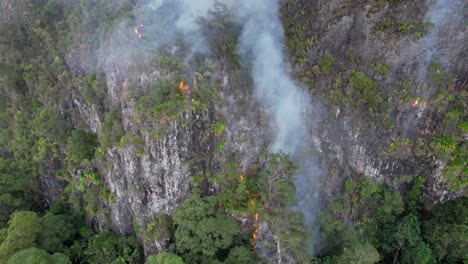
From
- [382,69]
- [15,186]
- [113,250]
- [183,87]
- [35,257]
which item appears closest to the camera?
[183,87]

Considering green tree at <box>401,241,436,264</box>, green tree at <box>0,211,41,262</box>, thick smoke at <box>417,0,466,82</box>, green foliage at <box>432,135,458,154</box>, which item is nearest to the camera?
thick smoke at <box>417,0,466,82</box>

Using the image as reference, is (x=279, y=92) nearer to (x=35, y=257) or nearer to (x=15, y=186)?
(x=35, y=257)

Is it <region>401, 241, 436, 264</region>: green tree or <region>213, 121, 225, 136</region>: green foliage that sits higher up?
<region>213, 121, 225, 136</region>: green foliage

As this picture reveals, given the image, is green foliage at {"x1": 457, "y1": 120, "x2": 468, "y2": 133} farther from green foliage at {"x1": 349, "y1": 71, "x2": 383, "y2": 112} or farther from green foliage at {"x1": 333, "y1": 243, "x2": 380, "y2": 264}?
green foliage at {"x1": 333, "y1": 243, "x2": 380, "y2": 264}

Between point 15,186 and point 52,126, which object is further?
point 15,186

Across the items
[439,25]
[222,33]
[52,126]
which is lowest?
[52,126]

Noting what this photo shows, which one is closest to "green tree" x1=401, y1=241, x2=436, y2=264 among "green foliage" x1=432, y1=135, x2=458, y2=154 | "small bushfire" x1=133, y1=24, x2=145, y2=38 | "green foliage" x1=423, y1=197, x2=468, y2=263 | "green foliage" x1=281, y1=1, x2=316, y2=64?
"green foliage" x1=423, y1=197, x2=468, y2=263

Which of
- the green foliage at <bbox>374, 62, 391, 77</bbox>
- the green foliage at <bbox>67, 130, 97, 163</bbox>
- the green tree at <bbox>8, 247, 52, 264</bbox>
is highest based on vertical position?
the green foliage at <bbox>374, 62, 391, 77</bbox>

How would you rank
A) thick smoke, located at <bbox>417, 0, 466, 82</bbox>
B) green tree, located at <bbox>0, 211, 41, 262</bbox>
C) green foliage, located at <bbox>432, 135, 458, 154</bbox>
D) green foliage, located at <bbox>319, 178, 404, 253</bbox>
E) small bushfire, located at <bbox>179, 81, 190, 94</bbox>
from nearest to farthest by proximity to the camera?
thick smoke, located at <bbox>417, 0, 466, 82</bbox>, small bushfire, located at <bbox>179, 81, 190, 94</bbox>, green tree, located at <bbox>0, 211, 41, 262</bbox>, green foliage, located at <bbox>432, 135, 458, 154</bbox>, green foliage, located at <bbox>319, 178, 404, 253</bbox>

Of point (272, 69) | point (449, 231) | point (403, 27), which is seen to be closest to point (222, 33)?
point (272, 69)
